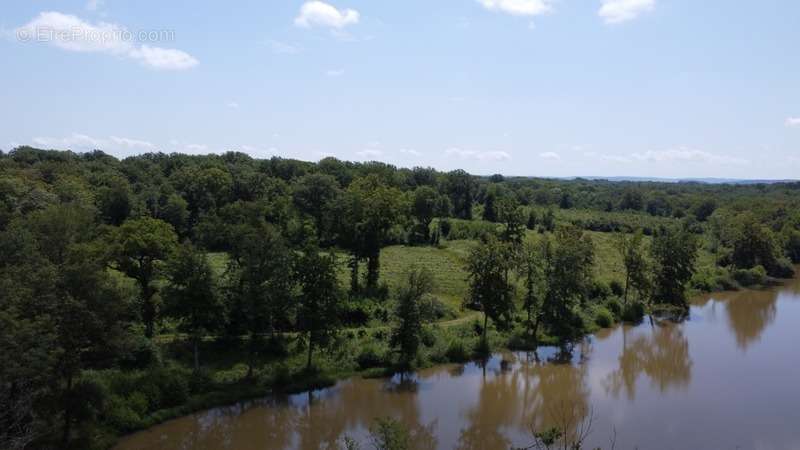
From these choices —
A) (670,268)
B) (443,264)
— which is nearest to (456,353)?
(670,268)

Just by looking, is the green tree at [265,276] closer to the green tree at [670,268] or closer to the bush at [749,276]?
the green tree at [670,268]

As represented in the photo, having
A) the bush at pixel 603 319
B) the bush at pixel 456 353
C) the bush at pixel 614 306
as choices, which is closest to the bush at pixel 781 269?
the bush at pixel 614 306

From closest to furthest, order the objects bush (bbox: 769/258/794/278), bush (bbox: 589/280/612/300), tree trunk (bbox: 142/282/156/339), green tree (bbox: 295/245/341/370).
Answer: green tree (bbox: 295/245/341/370), tree trunk (bbox: 142/282/156/339), bush (bbox: 589/280/612/300), bush (bbox: 769/258/794/278)

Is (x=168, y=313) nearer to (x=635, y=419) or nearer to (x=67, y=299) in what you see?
(x=67, y=299)

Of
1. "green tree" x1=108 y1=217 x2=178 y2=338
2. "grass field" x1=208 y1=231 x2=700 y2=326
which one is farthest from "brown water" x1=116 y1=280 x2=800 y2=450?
"grass field" x1=208 y1=231 x2=700 y2=326

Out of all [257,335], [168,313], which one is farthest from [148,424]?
[257,335]

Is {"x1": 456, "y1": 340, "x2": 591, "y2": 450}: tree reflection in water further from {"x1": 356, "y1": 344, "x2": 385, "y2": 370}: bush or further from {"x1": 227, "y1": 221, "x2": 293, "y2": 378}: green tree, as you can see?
→ {"x1": 227, "y1": 221, "x2": 293, "y2": 378}: green tree
